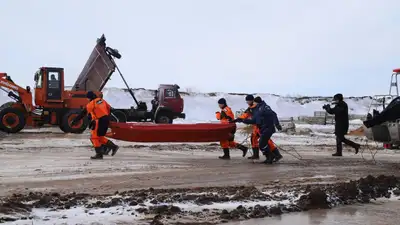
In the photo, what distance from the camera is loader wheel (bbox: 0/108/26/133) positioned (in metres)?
20.5

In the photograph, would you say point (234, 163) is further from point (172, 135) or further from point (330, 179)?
point (330, 179)

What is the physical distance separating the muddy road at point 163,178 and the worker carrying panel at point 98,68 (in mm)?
9693

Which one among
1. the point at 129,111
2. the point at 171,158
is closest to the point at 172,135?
the point at 171,158

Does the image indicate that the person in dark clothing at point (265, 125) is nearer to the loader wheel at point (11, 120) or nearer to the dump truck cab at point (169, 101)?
the loader wheel at point (11, 120)

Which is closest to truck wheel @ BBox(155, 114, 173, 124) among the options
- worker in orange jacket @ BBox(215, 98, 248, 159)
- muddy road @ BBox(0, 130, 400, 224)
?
muddy road @ BBox(0, 130, 400, 224)

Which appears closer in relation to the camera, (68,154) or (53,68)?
(68,154)

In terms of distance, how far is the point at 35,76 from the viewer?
2230 cm

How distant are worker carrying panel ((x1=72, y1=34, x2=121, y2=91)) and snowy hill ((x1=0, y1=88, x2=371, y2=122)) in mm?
22903

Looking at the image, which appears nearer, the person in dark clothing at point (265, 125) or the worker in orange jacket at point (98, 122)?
the person in dark clothing at point (265, 125)

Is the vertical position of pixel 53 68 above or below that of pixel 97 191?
above

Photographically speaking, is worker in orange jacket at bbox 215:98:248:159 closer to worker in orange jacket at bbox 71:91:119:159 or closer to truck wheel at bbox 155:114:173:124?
worker in orange jacket at bbox 71:91:119:159

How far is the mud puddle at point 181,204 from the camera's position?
5.62 meters

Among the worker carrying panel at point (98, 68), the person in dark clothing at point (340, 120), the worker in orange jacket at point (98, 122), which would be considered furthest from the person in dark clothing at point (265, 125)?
the worker carrying panel at point (98, 68)

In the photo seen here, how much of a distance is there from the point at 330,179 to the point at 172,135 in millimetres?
4901
